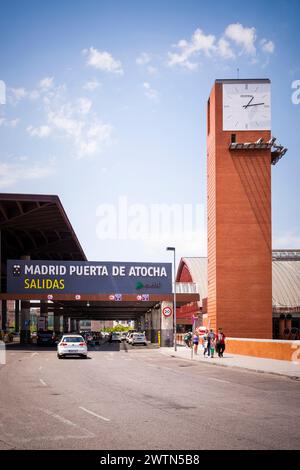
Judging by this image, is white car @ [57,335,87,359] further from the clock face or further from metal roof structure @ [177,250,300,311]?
metal roof structure @ [177,250,300,311]

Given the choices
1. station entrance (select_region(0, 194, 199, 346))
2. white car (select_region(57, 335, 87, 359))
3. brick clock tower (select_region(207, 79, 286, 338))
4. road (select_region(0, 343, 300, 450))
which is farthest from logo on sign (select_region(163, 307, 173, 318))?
road (select_region(0, 343, 300, 450))

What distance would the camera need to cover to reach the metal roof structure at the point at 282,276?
75750 mm

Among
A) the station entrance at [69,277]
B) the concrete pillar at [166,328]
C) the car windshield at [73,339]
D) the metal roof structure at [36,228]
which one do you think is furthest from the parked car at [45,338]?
the car windshield at [73,339]

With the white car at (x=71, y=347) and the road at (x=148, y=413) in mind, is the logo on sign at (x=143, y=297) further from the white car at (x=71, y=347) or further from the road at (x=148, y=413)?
the road at (x=148, y=413)

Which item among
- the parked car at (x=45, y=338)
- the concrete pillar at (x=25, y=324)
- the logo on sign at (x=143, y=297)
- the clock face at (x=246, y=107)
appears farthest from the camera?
the concrete pillar at (x=25, y=324)

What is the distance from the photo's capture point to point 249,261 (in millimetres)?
49438

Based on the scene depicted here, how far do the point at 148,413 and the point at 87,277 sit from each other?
44.9 meters

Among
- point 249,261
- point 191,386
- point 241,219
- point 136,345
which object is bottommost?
point 136,345

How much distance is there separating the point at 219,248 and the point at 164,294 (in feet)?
35.3

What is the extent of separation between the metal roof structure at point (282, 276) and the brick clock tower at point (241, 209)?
2513 cm

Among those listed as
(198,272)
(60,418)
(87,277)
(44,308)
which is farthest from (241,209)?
(44,308)

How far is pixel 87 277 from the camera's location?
2248 inches
